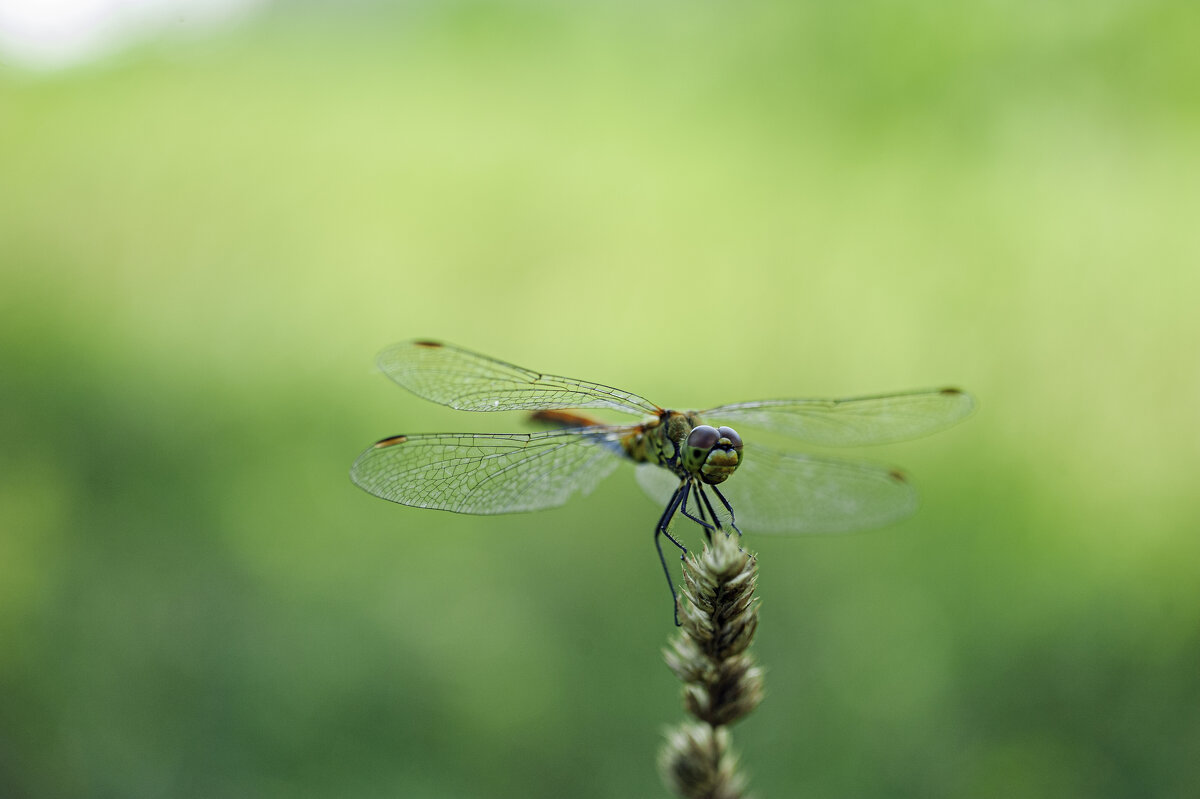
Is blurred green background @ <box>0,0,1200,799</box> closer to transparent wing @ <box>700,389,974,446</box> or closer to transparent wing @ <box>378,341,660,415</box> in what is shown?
transparent wing @ <box>700,389,974,446</box>

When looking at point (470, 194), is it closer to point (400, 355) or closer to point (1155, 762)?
point (400, 355)

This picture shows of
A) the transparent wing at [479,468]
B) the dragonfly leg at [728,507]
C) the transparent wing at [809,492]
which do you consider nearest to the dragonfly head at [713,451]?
the dragonfly leg at [728,507]

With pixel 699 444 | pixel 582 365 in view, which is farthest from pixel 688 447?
pixel 582 365

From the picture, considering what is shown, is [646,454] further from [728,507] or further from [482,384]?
[482,384]

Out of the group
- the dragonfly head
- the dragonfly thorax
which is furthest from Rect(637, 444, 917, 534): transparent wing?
the dragonfly head

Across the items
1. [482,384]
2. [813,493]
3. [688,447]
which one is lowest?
[813,493]
